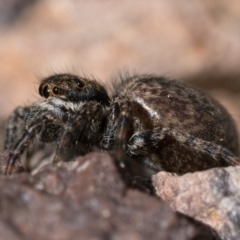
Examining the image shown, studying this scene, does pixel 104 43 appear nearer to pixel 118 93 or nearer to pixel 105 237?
pixel 118 93

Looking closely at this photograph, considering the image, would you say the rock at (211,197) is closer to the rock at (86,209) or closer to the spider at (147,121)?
the rock at (86,209)

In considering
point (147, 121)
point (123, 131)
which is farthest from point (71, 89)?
point (123, 131)

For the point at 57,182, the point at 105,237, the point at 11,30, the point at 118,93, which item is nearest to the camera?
the point at 105,237

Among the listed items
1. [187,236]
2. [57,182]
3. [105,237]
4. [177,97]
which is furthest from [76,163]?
[177,97]

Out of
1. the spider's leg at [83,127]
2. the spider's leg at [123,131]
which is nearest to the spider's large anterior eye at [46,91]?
the spider's leg at [83,127]

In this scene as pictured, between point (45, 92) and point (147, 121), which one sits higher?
point (45, 92)

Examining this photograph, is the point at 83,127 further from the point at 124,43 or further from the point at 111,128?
the point at 124,43

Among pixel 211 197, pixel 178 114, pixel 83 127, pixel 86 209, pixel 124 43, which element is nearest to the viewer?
pixel 86 209
